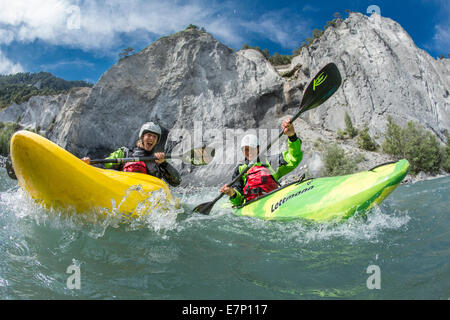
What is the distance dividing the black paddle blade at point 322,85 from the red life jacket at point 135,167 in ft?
8.25

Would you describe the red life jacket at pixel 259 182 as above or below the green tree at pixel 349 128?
below

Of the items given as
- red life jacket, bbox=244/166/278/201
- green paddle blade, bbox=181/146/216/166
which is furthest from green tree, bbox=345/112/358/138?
red life jacket, bbox=244/166/278/201

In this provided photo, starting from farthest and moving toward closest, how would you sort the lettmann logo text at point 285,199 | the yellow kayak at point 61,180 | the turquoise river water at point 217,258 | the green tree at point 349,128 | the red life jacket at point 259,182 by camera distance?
the green tree at point 349,128, the red life jacket at point 259,182, the lettmann logo text at point 285,199, the yellow kayak at point 61,180, the turquoise river water at point 217,258

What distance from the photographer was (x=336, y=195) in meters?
2.66

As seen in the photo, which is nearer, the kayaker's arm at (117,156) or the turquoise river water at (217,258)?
the turquoise river water at (217,258)

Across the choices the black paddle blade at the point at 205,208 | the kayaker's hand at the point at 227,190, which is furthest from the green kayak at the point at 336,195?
the black paddle blade at the point at 205,208

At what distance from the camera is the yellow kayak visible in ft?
6.86

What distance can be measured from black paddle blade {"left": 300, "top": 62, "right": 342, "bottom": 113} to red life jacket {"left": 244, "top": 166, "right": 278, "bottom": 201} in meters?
1.14

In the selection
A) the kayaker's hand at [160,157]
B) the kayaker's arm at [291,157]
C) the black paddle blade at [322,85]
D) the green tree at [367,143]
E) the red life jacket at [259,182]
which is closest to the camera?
the kayaker's hand at [160,157]

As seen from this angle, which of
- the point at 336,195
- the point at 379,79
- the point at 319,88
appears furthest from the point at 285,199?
the point at 379,79

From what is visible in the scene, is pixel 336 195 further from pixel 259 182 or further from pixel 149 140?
pixel 149 140

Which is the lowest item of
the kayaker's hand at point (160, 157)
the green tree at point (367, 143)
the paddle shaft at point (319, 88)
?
the kayaker's hand at point (160, 157)

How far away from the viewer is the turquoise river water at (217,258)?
1.51m

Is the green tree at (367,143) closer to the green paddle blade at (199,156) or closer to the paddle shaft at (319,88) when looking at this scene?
the paddle shaft at (319,88)
